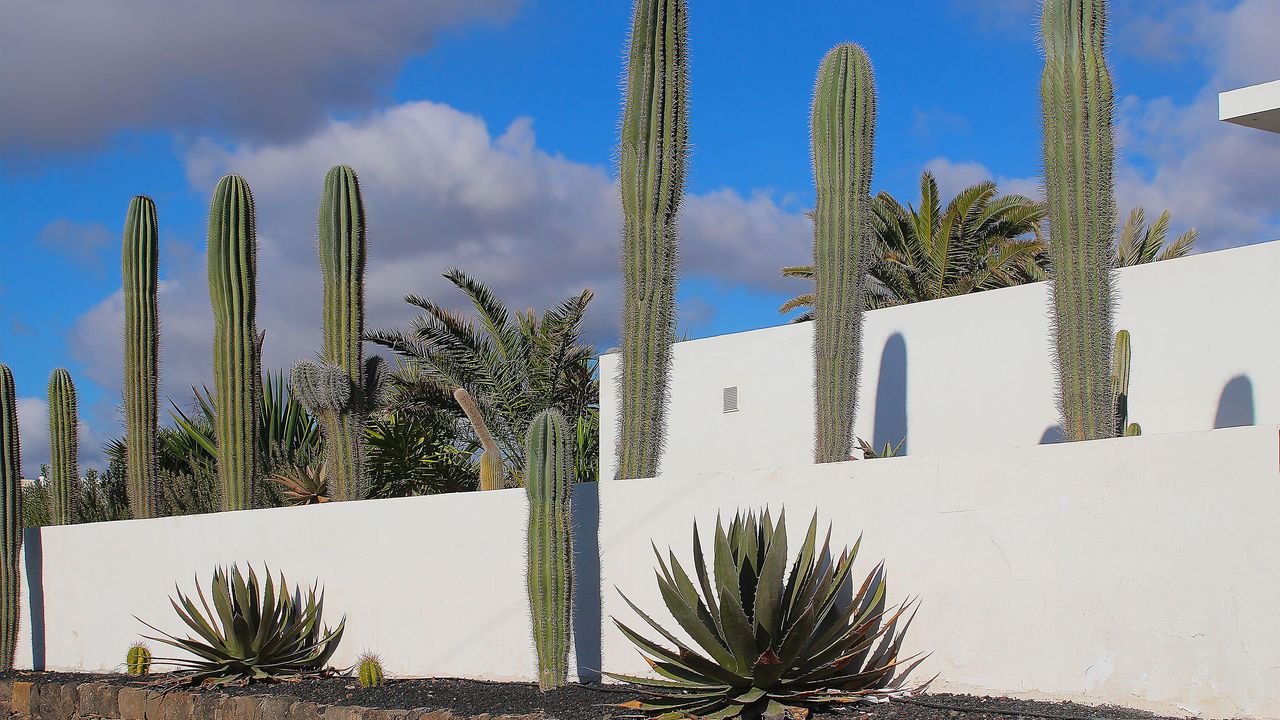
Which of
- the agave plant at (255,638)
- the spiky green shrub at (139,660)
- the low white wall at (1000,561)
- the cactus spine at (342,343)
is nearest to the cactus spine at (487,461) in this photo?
the low white wall at (1000,561)

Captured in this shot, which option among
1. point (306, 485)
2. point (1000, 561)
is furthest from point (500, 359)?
point (1000, 561)

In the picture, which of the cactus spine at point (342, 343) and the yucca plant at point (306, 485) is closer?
the cactus spine at point (342, 343)

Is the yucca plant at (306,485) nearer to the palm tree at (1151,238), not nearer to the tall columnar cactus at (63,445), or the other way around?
the tall columnar cactus at (63,445)

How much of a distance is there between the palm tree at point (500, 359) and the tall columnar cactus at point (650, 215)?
21.8 ft

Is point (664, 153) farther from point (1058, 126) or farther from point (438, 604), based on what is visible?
point (438, 604)

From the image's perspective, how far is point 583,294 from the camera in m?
16.2

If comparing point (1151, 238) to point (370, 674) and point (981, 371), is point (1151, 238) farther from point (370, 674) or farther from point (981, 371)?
point (370, 674)

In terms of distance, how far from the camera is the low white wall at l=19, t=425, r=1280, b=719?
5816 millimetres

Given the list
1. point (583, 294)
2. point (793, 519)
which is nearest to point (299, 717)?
point (793, 519)

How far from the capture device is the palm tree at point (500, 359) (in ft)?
51.8

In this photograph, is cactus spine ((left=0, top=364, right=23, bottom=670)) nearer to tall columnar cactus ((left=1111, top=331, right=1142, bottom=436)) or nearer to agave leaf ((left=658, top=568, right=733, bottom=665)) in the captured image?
agave leaf ((left=658, top=568, right=733, bottom=665))

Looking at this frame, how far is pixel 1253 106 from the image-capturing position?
406 inches

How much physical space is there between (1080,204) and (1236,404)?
3008 millimetres

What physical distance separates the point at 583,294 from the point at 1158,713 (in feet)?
36.4
